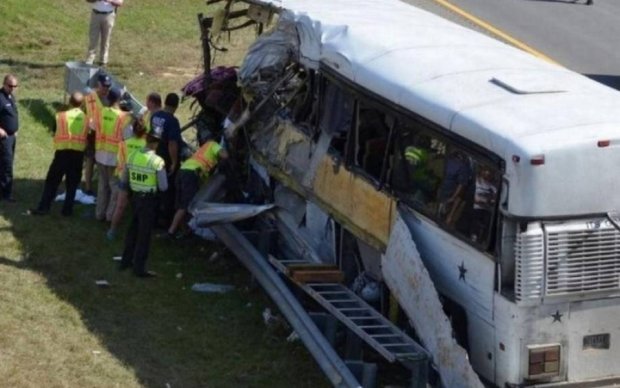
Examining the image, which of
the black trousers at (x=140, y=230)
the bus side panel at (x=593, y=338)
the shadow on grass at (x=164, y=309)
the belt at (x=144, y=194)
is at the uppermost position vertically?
the bus side panel at (x=593, y=338)

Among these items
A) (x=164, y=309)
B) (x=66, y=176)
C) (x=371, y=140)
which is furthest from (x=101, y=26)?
(x=371, y=140)

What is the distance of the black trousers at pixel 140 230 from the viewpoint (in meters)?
15.2

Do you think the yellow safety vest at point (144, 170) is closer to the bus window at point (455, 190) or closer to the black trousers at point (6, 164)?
the black trousers at point (6, 164)

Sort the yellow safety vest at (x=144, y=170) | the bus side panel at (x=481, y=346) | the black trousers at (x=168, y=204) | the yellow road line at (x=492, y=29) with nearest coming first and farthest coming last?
the bus side panel at (x=481, y=346), the yellow safety vest at (x=144, y=170), the black trousers at (x=168, y=204), the yellow road line at (x=492, y=29)

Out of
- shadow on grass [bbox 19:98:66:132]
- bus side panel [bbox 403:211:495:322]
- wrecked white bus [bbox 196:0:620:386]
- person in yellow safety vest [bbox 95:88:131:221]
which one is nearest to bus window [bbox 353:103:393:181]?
wrecked white bus [bbox 196:0:620:386]

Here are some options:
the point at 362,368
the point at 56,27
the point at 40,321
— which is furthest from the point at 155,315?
the point at 56,27

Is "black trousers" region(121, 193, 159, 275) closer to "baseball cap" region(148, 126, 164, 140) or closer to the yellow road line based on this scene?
"baseball cap" region(148, 126, 164, 140)

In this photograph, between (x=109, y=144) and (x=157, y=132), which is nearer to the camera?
(x=157, y=132)

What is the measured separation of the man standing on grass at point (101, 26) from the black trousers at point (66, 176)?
22.7 feet

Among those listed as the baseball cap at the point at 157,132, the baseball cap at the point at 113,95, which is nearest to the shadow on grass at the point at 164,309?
the baseball cap at the point at 157,132

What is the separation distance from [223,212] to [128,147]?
1333 mm

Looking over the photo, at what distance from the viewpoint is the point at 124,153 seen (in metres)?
15.8

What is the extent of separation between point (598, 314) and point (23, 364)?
5090mm

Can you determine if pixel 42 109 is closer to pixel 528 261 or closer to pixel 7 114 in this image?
pixel 7 114
